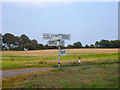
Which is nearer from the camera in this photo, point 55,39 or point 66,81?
point 66,81

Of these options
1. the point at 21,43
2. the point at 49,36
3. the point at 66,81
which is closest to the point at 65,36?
the point at 49,36

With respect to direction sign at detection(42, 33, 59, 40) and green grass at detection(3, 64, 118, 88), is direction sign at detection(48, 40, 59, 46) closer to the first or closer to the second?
direction sign at detection(42, 33, 59, 40)

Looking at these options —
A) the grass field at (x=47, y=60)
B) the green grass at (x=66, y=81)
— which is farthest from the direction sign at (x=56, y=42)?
the grass field at (x=47, y=60)

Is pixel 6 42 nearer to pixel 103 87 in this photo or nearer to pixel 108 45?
pixel 108 45

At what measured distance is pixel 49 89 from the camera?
723cm

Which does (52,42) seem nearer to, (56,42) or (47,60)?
(56,42)

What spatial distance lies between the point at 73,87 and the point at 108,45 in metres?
87.2

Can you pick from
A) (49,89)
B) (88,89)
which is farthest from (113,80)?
(49,89)

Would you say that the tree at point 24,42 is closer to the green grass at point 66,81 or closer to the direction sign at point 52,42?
the direction sign at point 52,42

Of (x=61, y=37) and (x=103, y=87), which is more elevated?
(x=61, y=37)

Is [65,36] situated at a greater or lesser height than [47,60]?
greater

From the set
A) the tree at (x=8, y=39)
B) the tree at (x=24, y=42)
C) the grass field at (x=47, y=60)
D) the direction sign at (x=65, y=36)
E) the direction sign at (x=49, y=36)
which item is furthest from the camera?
the tree at (x=24, y=42)

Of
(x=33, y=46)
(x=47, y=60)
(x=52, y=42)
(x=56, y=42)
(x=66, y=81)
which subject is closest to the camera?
(x=66, y=81)

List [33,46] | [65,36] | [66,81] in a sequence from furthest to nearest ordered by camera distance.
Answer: [33,46]
[65,36]
[66,81]
